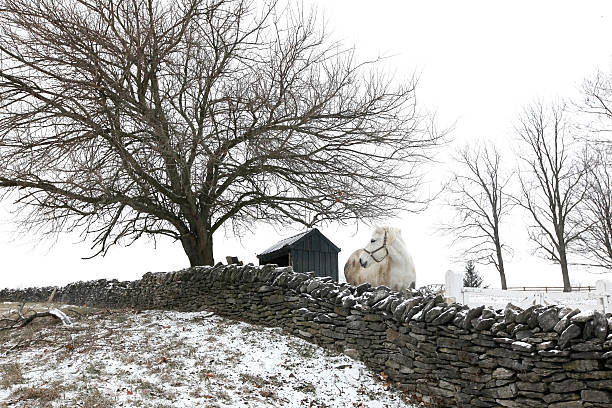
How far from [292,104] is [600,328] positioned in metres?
7.83

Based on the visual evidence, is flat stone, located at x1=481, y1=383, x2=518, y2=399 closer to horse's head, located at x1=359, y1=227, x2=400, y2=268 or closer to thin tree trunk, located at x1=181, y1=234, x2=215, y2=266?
horse's head, located at x1=359, y1=227, x2=400, y2=268

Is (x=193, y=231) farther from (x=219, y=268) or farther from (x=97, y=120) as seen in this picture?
(x=97, y=120)

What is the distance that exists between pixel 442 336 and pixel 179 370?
3.73 meters

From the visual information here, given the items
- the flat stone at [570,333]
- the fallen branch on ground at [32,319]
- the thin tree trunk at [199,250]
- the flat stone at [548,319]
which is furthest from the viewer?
the thin tree trunk at [199,250]

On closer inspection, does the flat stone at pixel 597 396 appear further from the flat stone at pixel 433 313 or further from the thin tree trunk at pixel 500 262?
the thin tree trunk at pixel 500 262

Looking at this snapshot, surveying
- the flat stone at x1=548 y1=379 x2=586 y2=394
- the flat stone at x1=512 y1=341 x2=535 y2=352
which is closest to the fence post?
the flat stone at x1=512 y1=341 x2=535 y2=352

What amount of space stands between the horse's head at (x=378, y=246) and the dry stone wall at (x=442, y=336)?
2.63 metres

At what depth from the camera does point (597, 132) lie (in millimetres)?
14508

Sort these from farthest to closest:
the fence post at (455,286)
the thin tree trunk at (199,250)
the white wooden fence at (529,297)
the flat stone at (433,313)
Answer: the thin tree trunk at (199,250)
the fence post at (455,286)
the white wooden fence at (529,297)
the flat stone at (433,313)

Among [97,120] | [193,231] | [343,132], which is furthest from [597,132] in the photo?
[97,120]

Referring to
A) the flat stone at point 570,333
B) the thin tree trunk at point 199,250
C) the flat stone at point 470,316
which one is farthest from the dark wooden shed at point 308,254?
the flat stone at point 570,333

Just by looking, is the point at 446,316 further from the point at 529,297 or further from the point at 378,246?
the point at 529,297

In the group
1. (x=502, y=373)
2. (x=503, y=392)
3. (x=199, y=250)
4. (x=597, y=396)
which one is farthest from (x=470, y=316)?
(x=199, y=250)

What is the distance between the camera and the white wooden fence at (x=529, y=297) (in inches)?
451
